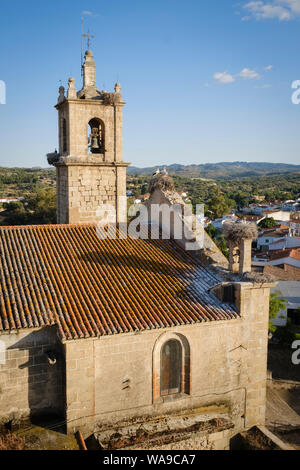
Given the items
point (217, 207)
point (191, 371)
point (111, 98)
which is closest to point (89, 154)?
point (111, 98)

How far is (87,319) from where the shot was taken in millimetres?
9961

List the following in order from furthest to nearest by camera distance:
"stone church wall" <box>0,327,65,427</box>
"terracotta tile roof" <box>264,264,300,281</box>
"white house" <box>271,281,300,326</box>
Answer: "terracotta tile roof" <box>264,264,300,281</box>
"white house" <box>271,281,300,326</box>
"stone church wall" <box>0,327,65,427</box>

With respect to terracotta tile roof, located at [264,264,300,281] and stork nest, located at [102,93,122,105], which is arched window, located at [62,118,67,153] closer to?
stork nest, located at [102,93,122,105]

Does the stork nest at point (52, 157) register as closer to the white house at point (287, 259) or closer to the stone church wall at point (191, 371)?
the stone church wall at point (191, 371)

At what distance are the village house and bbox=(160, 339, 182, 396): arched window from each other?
29 millimetres

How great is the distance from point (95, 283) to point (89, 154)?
6.35m

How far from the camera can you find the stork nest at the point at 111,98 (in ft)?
51.2

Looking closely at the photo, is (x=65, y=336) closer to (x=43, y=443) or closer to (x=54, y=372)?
(x=54, y=372)

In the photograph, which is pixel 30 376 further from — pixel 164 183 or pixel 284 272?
pixel 284 272

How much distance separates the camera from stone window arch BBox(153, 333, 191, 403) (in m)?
10.9

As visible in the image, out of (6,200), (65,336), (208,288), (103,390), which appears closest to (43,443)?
(103,390)

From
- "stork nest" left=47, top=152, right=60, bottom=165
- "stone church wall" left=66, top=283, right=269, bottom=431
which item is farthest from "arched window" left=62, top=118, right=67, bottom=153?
"stone church wall" left=66, top=283, right=269, bottom=431

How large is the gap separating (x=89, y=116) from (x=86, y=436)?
36.3ft

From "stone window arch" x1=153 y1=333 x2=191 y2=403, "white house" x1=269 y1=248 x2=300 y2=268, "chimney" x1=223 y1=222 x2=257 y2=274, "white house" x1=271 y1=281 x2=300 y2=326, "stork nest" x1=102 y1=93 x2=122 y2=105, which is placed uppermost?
"stork nest" x1=102 y1=93 x2=122 y2=105
